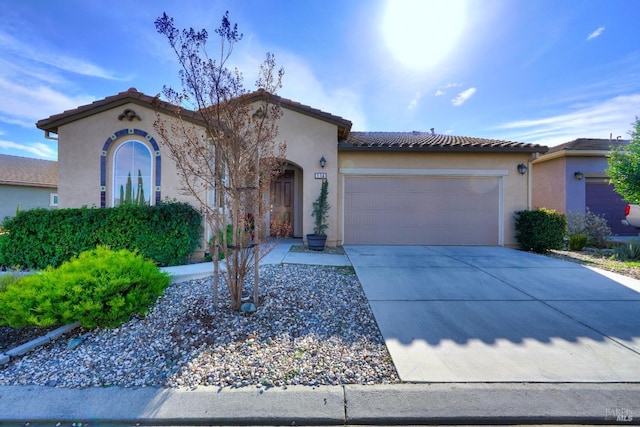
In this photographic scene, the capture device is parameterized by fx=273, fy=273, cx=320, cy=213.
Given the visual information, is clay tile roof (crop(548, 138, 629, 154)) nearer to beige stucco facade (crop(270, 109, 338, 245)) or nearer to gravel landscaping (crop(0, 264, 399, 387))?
beige stucco facade (crop(270, 109, 338, 245))

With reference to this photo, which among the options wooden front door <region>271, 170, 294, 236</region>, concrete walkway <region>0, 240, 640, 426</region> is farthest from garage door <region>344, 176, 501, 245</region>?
concrete walkway <region>0, 240, 640, 426</region>

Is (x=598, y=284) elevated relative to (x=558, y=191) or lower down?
lower down

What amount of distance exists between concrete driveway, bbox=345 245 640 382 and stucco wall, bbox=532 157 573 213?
7.42m

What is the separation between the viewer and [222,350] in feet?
9.39

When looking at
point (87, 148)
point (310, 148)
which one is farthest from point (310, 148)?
point (87, 148)

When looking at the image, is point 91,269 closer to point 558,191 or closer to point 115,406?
point 115,406

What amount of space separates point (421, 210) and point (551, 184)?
315 inches

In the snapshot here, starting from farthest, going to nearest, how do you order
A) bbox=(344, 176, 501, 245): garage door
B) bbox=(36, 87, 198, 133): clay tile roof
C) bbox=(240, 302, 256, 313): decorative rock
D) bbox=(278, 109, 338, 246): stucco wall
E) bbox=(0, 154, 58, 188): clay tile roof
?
1. bbox=(0, 154, 58, 188): clay tile roof
2. bbox=(344, 176, 501, 245): garage door
3. bbox=(278, 109, 338, 246): stucco wall
4. bbox=(36, 87, 198, 133): clay tile roof
5. bbox=(240, 302, 256, 313): decorative rock

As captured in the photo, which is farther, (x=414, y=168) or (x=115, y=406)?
(x=414, y=168)

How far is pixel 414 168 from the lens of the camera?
8922mm

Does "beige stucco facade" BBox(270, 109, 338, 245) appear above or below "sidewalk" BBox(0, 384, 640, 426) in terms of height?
above

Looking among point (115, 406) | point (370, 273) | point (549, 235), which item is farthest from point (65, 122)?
point (549, 235)

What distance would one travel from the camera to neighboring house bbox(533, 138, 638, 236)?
11.6 meters

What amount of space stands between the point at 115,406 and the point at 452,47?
967cm
